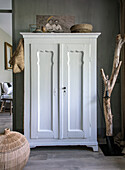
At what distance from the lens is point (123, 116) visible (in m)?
2.52

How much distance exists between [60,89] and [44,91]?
0.76 feet

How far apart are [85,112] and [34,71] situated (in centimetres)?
93

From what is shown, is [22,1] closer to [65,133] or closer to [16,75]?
[16,75]

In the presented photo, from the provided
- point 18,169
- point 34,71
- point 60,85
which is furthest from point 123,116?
point 18,169

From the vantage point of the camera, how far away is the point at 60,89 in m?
2.16

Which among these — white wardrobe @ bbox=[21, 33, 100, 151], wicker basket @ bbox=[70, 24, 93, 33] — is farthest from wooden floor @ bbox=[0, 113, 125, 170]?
wicker basket @ bbox=[70, 24, 93, 33]

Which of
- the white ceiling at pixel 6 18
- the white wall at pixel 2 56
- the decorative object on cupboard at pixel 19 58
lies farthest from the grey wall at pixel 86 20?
the white wall at pixel 2 56

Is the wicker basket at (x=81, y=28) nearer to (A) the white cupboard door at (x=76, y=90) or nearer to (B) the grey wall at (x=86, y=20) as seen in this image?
(A) the white cupboard door at (x=76, y=90)

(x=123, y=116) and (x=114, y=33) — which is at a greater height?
(x=114, y=33)

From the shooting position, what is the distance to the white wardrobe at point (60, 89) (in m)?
2.15

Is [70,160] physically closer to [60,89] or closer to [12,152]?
[12,152]

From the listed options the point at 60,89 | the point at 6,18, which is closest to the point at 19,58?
the point at 60,89

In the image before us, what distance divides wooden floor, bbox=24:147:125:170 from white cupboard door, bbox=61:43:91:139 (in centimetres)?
25

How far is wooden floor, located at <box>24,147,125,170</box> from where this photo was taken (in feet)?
5.90
